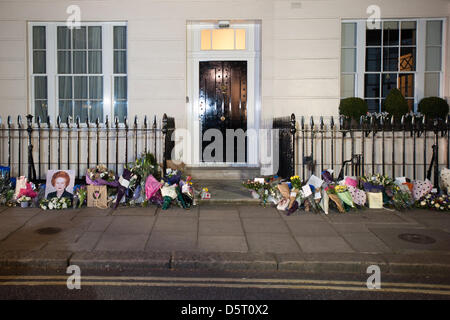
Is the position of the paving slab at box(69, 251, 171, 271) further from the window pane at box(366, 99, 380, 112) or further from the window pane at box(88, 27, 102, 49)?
the window pane at box(366, 99, 380, 112)

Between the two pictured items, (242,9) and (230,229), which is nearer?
(230,229)

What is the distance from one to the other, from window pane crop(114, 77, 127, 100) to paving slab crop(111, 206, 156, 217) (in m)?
3.37

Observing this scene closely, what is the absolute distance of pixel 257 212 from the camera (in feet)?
21.7

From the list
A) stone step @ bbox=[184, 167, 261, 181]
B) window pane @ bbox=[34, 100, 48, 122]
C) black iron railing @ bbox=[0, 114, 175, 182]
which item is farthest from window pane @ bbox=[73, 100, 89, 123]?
A: stone step @ bbox=[184, 167, 261, 181]

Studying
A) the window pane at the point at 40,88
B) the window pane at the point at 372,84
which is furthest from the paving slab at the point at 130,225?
the window pane at the point at 372,84

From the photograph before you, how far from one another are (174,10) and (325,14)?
3.35m

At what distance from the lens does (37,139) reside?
8977 millimetres

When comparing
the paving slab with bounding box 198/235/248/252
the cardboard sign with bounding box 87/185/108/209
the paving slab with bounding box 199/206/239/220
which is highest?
the cardboard sign with bounding box 87/185/108/209

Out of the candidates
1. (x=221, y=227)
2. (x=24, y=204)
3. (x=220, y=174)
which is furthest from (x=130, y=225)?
(x=220, y=174)

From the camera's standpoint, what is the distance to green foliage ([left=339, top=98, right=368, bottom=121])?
28.2ft

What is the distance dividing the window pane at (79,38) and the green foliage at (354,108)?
237 inches

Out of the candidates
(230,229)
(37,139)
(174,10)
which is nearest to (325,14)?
(174,10)

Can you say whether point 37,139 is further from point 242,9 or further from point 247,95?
point 242,9

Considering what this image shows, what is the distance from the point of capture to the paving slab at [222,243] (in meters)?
4.78
